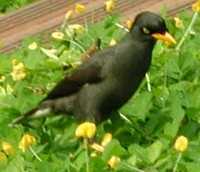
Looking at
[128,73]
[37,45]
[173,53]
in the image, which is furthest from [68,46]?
[128,73]

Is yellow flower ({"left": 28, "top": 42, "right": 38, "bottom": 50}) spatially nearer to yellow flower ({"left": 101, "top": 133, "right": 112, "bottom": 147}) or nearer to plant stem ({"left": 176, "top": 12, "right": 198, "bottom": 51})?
plant stem ({"left": 176, "top": 12, "right": 198, "bottom": 51})

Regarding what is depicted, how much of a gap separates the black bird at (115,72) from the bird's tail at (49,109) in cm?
5

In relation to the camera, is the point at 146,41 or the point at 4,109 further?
the point at 4,109

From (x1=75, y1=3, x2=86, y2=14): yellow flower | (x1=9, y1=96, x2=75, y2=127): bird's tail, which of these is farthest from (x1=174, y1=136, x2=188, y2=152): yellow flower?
(x1=75, y1=3, x2=86, y2=14): yellow flower

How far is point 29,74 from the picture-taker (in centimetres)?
750

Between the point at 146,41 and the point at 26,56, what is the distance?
1401 mm

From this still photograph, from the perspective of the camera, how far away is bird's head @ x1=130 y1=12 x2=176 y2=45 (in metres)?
6.48

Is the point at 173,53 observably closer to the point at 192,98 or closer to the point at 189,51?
A: the point at 189,51

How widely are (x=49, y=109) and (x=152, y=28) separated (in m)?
0.78

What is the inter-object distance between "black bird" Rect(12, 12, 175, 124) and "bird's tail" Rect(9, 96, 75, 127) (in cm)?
5

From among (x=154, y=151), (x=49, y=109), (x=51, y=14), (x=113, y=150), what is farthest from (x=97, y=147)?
(x=51, y=14)

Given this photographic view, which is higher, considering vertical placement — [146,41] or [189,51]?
[146,41]

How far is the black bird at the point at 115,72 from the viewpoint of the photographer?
6.55 m

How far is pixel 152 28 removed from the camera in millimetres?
6512
